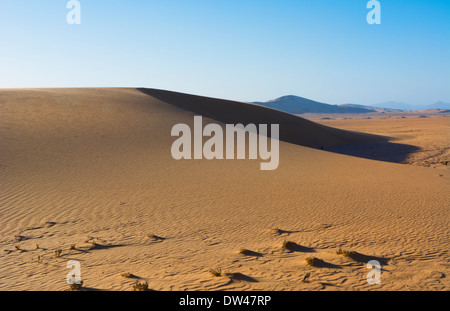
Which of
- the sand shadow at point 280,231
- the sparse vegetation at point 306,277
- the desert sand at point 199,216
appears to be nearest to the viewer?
the sparse vegetation at point 306,277

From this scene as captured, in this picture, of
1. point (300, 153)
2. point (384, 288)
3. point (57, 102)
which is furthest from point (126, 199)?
point (57, 102)

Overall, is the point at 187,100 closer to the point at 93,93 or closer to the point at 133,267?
the point at 93,93

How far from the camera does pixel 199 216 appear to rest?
1004 cm

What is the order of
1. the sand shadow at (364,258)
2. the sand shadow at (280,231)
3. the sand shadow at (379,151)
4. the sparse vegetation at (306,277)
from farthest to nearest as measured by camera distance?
the sand shadow at (379,151) < the sand shadow at (280,231) < the sand shadow at (364,258) < the sparse vegetation at (306,277)

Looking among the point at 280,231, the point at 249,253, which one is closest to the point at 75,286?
the point at 249,253

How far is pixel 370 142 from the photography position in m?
35.3

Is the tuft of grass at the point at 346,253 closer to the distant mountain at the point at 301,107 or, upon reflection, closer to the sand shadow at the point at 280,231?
the sand shadow at the point at 280,231

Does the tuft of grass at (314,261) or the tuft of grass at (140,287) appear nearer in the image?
the tuft of grass at (140,287)

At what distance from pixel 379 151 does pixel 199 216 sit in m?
23.3

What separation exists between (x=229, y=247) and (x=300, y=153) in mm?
13317

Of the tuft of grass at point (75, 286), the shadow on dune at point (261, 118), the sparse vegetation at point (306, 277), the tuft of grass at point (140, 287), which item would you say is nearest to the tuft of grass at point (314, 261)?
the sparse vegetation at point (306, 277)

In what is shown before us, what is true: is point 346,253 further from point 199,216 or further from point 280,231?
point 199,216

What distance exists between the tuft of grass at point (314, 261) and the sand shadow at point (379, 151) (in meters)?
19.6

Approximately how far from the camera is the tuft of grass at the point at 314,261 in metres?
6.91
